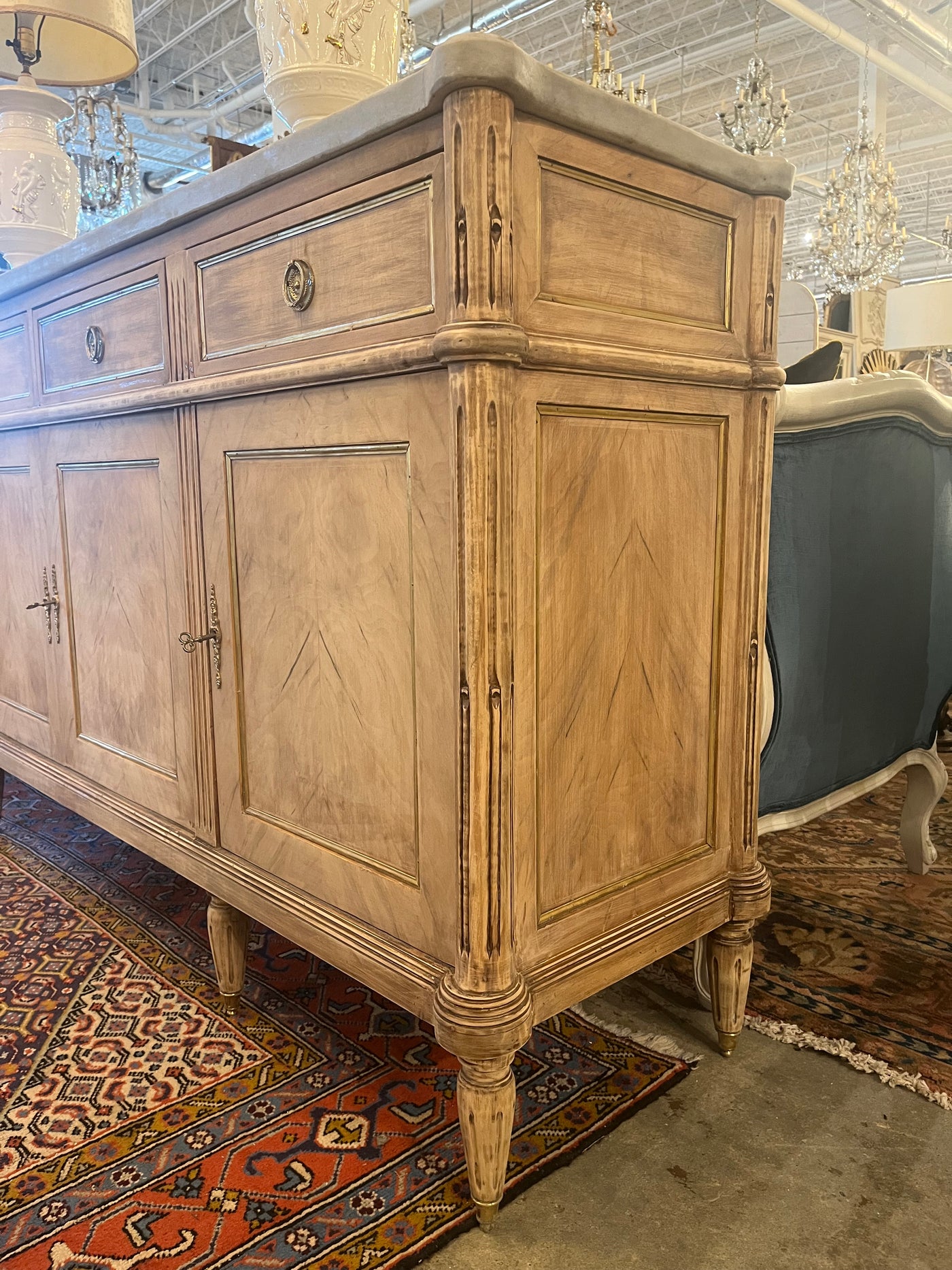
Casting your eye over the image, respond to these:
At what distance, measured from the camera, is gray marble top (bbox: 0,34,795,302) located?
2.78 feet

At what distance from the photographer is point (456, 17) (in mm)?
7578

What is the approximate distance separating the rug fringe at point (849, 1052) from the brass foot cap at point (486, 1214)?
0.54m

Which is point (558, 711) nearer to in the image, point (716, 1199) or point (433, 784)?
point (433, 784)

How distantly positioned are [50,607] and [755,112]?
4.55 metres

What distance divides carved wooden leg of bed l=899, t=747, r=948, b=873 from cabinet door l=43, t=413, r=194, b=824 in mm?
1395

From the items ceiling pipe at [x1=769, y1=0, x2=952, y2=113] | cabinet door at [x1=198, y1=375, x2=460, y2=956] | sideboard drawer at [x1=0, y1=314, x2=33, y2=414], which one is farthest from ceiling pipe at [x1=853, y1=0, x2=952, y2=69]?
cabinet door at [x1=198, y1=375, x2=460, y2=956]

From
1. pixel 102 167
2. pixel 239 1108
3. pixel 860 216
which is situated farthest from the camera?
pixel 860 216

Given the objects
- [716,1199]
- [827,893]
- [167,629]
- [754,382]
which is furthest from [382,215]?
[827,893]

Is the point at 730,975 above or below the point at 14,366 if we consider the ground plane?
below

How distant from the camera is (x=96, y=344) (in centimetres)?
152

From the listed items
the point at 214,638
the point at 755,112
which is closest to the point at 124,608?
the point at 214,638

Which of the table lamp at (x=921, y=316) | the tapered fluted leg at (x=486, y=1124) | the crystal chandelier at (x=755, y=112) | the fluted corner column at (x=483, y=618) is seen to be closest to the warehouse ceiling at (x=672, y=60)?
the crystal chandelier at (x=755, y=112)

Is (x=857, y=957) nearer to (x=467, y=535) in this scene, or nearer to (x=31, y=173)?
(x=467, y=535)

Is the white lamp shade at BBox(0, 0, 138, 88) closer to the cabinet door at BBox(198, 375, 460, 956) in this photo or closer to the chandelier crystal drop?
the cabinet door at BBox(198, 375, 460, 956)
